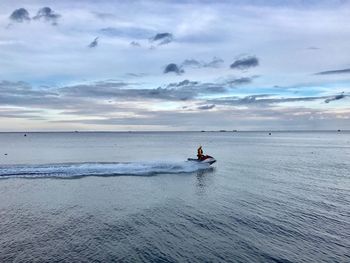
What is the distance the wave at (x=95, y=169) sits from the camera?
148ft

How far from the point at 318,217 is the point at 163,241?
13.2 metres

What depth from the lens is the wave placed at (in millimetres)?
45188

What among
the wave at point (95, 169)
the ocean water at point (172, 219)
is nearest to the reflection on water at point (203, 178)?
the ocean water at point (172, 219)

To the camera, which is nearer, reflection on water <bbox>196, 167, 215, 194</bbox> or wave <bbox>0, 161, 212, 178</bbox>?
reflection on water <bbox>196, 167, 215, 194</bbox>

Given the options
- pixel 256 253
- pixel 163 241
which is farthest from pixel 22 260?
pixel 256 253

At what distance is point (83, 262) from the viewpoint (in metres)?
17.3

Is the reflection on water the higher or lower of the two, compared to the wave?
lower

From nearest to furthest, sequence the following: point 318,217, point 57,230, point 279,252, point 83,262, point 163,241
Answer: point 83,262 → point 279,252 → point 163,241 → point 57,230 → point 318,217

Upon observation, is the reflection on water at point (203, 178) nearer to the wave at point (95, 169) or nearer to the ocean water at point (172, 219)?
the ocean water at point (172, 219)

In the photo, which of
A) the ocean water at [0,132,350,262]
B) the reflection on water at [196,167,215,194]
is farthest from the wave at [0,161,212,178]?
the reflection on water at [196,167,215,194]

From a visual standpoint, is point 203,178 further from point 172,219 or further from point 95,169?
point 172,219

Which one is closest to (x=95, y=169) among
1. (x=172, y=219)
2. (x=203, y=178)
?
(x=203, y=178)

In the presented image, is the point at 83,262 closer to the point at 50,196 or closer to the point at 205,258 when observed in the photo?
the point at 205,258

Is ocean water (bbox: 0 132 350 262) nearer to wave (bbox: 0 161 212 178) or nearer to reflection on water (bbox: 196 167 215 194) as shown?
reflection on water (bbox: 196 167 215 194)
